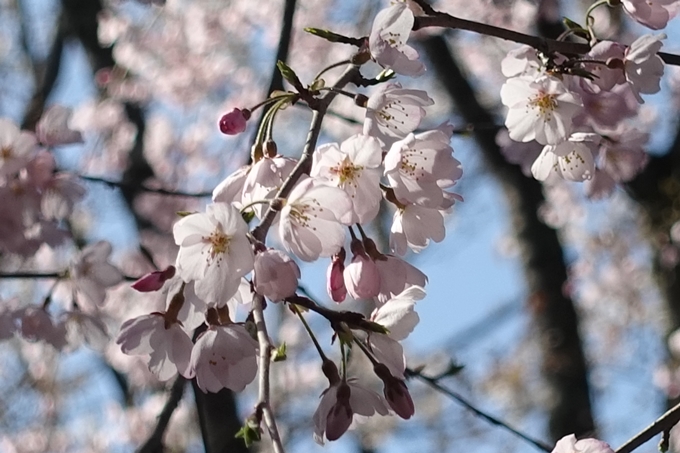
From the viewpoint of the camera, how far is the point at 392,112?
47.6 inches

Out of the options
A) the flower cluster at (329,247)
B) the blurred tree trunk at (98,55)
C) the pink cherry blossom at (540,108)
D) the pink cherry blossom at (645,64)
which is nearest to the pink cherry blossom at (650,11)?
the pink cherry blossom at (645,64)

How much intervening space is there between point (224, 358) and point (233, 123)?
1.19 ft

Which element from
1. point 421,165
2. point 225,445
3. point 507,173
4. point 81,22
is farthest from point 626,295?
point 421,165

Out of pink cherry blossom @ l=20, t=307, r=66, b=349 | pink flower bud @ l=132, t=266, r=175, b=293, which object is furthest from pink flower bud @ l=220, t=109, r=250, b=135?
pink cherry blossom @ l=20, t=307, r=66, b=349

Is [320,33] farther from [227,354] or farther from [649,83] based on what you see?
[649,83]

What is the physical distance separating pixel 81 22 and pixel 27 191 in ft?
7.52

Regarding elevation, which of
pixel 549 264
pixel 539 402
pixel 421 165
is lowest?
pixel 539 402

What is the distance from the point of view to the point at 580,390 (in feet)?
12.7

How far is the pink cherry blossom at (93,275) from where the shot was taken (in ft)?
7.57

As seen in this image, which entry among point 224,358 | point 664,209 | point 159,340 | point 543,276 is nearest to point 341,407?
point 224,358

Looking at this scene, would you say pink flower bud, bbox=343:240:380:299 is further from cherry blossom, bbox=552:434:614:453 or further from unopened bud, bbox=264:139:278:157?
cherry blossom, bbox=552:434:614:453

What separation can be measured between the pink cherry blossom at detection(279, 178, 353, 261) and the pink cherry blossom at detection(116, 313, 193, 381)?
21 cm

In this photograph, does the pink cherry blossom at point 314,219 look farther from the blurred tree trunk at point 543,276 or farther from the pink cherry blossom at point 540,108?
the blurred tree trunk at point 543,276

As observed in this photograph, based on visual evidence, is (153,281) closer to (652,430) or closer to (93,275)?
(652,430)
